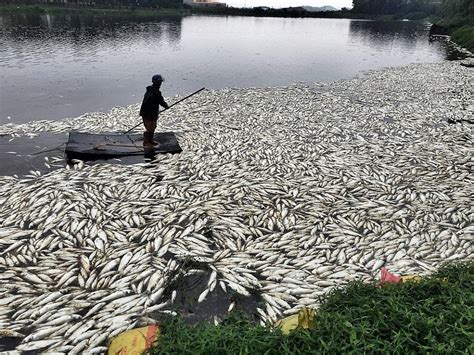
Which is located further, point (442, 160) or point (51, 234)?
point (442, 160)

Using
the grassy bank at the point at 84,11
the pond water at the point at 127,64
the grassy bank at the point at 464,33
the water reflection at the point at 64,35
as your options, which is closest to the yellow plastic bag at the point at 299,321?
the pond water at the point at 127,64

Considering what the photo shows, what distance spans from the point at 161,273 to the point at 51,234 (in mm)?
2475

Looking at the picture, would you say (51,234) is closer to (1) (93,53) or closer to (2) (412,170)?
(2) (412,170)

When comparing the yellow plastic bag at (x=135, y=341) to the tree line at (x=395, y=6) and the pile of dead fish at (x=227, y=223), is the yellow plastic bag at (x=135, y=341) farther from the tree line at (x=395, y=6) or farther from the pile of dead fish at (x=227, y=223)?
the tree line at (x=395, y=6)

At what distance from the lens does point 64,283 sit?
5750 mm

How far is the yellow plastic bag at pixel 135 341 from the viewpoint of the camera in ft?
14.3

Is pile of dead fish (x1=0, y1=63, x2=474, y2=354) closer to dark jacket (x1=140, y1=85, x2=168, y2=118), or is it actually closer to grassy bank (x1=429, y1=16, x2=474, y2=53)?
dark jacket (x1=140, y1=85, x2=168, y2=118)

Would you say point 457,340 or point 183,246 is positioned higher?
point 457,340

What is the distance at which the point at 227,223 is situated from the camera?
7.46 meters

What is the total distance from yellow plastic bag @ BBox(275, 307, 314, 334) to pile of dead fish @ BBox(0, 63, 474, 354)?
0.42 meters

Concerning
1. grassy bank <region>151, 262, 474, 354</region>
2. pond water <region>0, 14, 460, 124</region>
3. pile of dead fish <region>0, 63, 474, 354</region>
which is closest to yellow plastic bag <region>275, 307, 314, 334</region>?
grassy bank <region>151, 262, 474, 354</region>

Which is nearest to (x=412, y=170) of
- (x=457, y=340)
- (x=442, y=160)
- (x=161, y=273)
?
(x=442, y=160)

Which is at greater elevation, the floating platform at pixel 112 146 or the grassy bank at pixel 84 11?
the grassy bank at pixel 84 11

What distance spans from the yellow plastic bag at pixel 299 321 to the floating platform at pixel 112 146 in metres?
7.00
